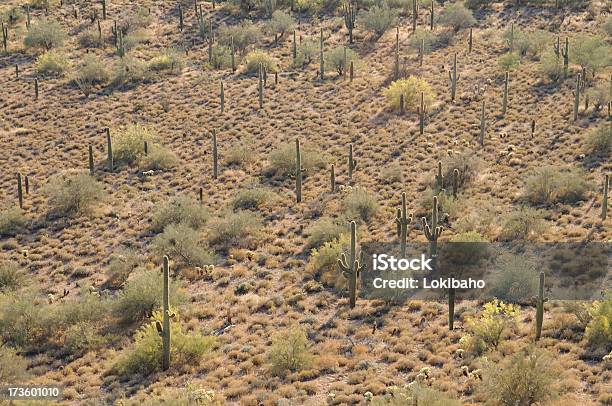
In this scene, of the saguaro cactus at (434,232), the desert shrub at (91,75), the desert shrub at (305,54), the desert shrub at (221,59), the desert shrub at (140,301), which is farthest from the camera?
the desert shrub at (221,59)

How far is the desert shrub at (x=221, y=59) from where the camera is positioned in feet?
137

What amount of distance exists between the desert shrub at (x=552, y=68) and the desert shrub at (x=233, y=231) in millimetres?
20349

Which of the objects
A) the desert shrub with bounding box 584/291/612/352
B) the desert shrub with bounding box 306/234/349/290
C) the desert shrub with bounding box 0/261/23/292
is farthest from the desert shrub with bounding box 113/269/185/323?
the desert shrub with bounding box 584/291/612/352

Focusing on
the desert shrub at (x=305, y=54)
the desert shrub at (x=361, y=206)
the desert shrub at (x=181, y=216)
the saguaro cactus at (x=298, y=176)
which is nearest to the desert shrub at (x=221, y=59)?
the desert shrub at (x=305, y=54)

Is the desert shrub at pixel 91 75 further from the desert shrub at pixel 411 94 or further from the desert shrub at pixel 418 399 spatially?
the desert shrub at pixel 418 399

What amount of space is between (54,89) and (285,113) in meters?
14.1

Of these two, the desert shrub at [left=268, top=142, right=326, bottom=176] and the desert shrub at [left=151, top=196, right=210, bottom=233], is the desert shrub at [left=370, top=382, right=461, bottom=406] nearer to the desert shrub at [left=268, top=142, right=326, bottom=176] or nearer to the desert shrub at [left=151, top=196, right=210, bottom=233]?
the desert shrub at [left=151, top=196, right=210, bottom=233]

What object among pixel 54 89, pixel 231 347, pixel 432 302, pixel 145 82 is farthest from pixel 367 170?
pixel 54 89

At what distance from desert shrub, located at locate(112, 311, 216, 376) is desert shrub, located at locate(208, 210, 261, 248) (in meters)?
6.98

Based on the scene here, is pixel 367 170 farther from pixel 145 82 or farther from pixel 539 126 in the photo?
pixel 145 82

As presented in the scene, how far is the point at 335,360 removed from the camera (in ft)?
51.2

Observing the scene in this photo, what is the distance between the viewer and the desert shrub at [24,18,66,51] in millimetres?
43000

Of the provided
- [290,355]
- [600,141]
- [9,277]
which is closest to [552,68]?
[600,141]

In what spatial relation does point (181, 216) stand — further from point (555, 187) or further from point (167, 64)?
point (167, 64)
